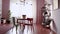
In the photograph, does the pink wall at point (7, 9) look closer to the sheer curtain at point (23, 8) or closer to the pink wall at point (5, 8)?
the pink wall at point (5, 8)

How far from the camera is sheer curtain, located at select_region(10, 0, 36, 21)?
11422 mm

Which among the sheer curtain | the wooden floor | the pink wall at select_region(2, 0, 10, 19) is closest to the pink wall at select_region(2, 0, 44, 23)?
the pink wall at select_region(2, 0, 10, 19)

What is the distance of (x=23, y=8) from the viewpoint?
38.0 ft

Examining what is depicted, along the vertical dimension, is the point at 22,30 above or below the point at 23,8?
below

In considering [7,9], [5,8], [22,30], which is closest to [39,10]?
[7,9]

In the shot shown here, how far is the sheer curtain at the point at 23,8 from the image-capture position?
37.5 ft

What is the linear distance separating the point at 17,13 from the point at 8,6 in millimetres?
1039

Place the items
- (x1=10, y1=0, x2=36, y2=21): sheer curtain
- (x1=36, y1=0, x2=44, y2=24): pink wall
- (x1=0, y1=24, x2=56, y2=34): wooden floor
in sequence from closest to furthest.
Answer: (x1=0, y1=24, x2=56, y2=34): wooden floor < (x1=36, y1=0, x2=44, y2=24): pink wall < (x1=10, y1=0, x2=36, y2=21): sheer curtain

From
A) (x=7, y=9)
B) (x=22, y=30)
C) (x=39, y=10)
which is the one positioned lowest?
(x=22, y=30)

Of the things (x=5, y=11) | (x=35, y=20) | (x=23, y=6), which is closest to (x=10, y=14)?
(x=5, y=11)

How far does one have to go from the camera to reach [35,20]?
37.6 feet

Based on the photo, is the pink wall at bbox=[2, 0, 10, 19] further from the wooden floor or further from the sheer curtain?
the wooden floor

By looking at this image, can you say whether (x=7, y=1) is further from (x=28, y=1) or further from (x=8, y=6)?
(x=28, y=1)

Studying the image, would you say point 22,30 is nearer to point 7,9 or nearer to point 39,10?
point 39,10
